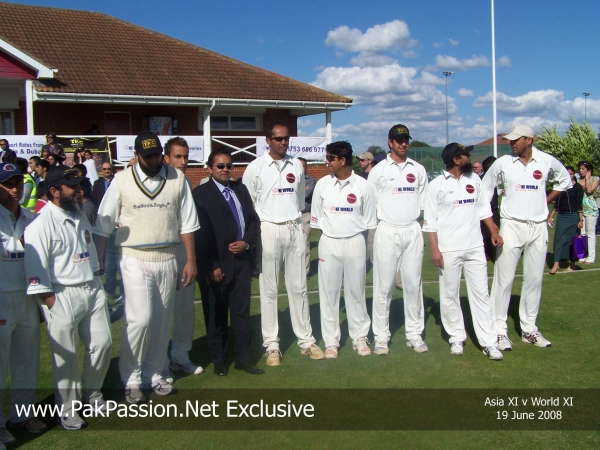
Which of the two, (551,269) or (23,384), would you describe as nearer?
(23,384)

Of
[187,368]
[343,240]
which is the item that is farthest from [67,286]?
[343,240]

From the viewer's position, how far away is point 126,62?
21.0 metres

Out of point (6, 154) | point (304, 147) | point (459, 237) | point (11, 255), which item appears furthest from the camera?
point (304, 147)

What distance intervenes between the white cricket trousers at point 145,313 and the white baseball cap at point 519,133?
13.0ft

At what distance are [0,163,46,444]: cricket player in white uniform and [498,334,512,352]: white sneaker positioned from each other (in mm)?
4534

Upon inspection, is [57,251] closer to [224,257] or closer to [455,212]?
[224,257]

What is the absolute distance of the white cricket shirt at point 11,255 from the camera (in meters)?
4.19

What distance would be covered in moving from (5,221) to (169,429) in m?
2.03

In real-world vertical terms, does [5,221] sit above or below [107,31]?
below

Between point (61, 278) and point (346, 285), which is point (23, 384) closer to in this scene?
point (61, 278)

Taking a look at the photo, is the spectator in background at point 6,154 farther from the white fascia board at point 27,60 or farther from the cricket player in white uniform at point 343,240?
the cricket player in white uniform at point 343,240

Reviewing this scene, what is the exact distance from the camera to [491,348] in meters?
5.97

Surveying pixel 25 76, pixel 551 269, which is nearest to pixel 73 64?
pixel 25 76

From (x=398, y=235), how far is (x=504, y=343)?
167cm
